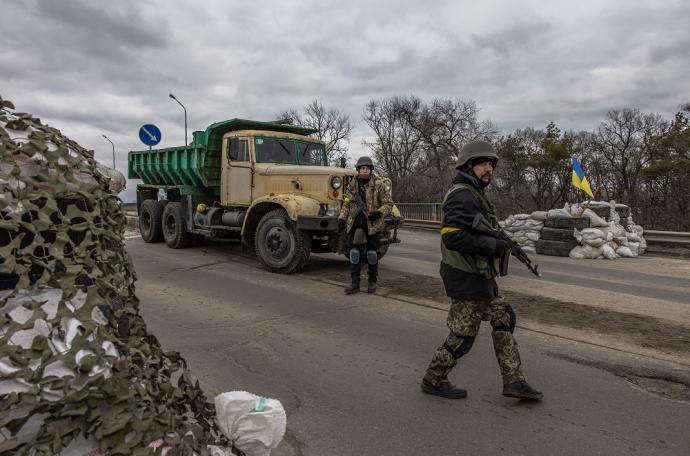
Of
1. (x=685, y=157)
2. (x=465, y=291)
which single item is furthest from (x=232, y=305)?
(x=685, y=157)

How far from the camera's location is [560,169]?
26.2m

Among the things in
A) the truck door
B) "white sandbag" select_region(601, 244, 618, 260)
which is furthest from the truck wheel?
"white sandbag" select_region(601, 244, 618, 260)

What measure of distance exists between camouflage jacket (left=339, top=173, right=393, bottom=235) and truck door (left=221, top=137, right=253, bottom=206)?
3.03 metres

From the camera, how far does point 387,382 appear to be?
12.6ft

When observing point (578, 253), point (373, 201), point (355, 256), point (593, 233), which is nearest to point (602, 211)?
point (593, 233)

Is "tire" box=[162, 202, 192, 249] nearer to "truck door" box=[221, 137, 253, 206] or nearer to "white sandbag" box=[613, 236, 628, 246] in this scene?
"truck door" box=[221, 137, 253, 206]

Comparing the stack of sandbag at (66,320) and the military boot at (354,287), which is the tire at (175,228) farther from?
the stack of sandbag at (66,320)

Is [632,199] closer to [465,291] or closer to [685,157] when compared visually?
[685,157]

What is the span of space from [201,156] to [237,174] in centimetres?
126

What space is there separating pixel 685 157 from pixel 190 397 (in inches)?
1002

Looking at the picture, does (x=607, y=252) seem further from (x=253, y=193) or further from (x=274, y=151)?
(x=253, y=193)

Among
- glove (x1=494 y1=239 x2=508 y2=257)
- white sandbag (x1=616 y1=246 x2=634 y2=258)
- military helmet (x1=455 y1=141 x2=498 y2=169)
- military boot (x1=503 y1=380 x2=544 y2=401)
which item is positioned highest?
military helmet (x1=455 y1=141 x2=498 y2=169)

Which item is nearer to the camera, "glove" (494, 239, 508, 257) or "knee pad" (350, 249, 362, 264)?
"glove" (494, 239, 508, 257)

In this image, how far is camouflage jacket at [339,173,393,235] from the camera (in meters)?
6.85
